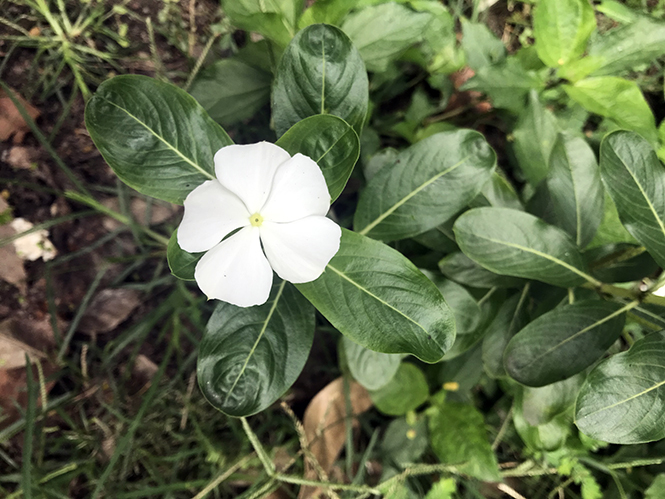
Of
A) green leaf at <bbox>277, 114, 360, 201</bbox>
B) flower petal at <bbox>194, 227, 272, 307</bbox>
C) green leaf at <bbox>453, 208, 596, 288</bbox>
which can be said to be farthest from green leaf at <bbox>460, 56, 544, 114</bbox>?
flower petal at <bbox>194, 227, 272, 307</bbox>

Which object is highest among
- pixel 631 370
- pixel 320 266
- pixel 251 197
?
pixel 251 197

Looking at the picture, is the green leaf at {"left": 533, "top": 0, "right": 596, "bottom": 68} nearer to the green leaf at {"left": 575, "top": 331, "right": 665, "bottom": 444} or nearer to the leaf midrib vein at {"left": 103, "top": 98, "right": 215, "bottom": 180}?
the green leaf at {"left": 575, "top": 331, "right": 665, "bottom": 444}

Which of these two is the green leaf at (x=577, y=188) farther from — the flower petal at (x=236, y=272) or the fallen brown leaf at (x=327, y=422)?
the fallen brown leaf at (x=327, y=422)

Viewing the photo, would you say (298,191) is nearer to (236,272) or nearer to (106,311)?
(236,272)

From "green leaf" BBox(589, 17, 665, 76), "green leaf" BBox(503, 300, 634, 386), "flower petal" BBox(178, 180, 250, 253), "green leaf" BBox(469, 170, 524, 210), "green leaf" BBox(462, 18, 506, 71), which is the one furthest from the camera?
"green leaf" BBox(462, 18, 506, 71)

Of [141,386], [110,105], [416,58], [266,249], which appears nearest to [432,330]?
[266,249]

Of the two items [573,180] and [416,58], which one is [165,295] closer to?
[416,58]
